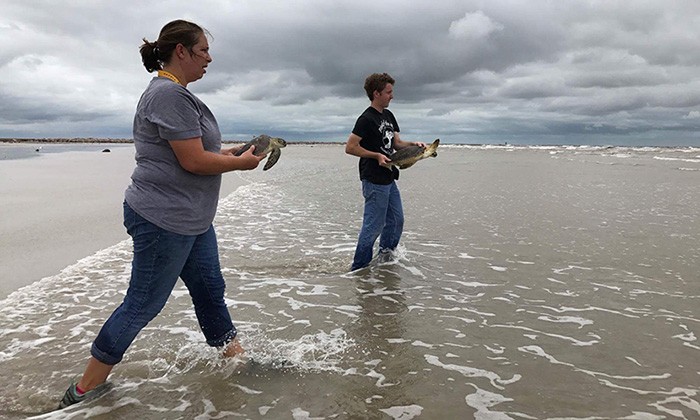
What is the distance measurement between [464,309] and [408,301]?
2.00 feet

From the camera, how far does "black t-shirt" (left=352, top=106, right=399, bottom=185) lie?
6.16 m

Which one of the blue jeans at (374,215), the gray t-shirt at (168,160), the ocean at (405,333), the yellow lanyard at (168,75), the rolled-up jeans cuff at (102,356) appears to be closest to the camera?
the gray t-shirt at (168,160)

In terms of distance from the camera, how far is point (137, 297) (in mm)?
3148

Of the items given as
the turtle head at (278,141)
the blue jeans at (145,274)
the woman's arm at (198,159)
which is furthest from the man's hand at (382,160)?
the woman's arm at (198,159)

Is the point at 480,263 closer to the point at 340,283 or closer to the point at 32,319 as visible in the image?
the point at 340,283

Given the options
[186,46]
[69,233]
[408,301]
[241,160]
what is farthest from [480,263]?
[69,233]

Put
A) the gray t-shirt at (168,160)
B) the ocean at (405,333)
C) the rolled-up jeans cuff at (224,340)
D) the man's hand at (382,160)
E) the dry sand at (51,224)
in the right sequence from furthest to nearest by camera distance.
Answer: the dry sand at (51,224)
the man's hand at (382,160)
the rolled-up jeans cuff at (224,340)
the ocean at (405,333)
the gray t-shirt at (168,160)

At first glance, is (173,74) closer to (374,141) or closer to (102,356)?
(102,356)

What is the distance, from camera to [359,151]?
6098 mm

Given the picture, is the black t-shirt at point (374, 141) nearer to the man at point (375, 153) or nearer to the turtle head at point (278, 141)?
the man at point (375, 153)

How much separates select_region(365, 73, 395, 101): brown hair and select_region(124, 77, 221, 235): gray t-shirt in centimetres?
332

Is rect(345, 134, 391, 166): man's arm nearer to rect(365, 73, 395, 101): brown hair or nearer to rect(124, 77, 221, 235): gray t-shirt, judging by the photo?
rect(365, 73, 395, 101): brown hair

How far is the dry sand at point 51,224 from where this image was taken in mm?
6715

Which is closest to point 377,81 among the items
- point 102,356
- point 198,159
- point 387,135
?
point 387,135
